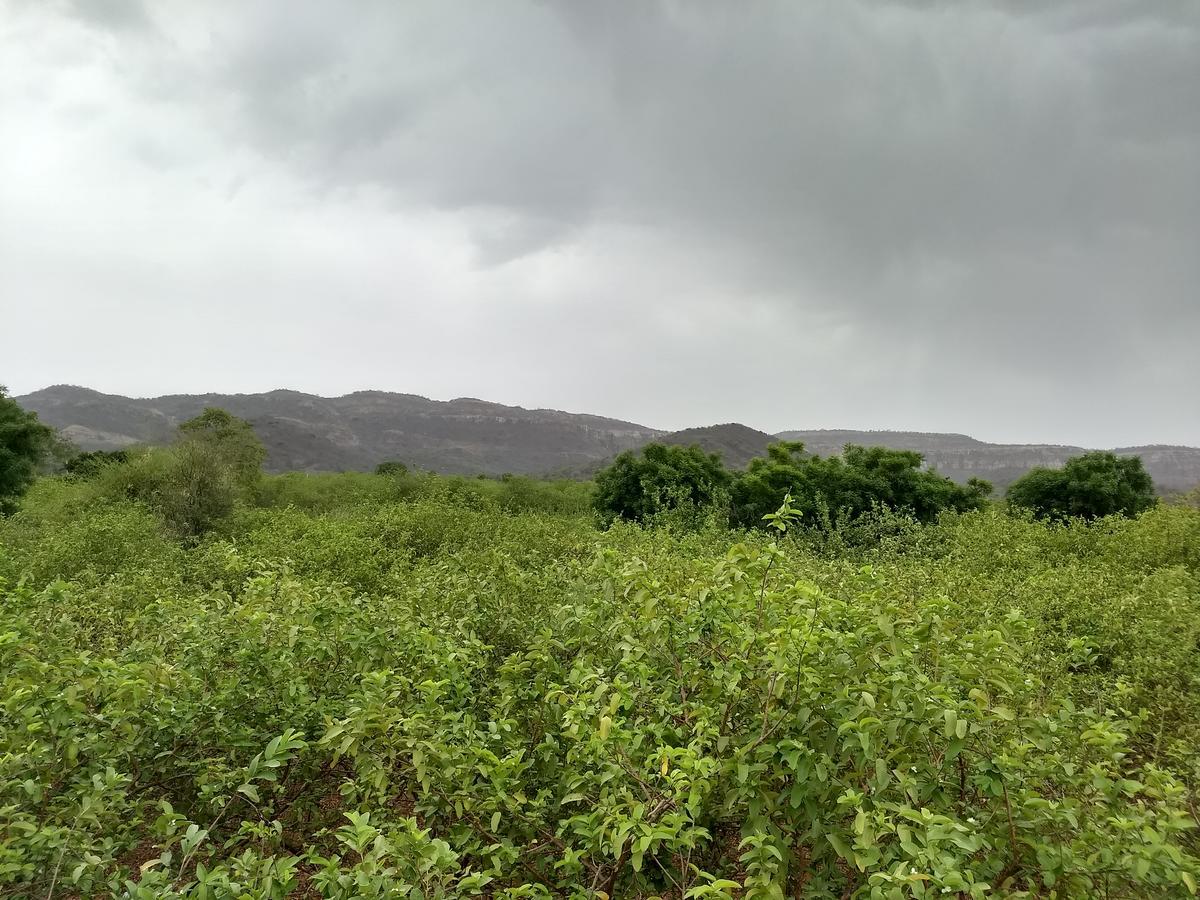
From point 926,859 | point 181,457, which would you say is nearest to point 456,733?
point 926,859

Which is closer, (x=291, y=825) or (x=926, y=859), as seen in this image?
(x=926, y=859)

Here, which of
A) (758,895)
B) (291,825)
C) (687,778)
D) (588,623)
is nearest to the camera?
(758,895)

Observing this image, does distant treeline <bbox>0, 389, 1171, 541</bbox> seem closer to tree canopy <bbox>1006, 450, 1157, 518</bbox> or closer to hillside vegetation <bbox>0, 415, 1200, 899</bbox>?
tree canopy <bbox>1006, 450, 1157, 518</bbox>

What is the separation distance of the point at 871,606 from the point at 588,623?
1995mm

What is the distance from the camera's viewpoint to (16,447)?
90.8 ft

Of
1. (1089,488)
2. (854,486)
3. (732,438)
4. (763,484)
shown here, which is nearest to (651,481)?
(763,484)

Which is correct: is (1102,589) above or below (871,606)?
below

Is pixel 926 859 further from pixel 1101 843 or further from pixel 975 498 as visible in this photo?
pixel 975 498

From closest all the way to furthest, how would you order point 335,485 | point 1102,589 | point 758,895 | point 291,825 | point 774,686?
point 758,895
point 774,686
point 291,825
point 1102,589
point 335,485

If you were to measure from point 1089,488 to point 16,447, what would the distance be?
147 feet

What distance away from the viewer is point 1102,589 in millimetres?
10281

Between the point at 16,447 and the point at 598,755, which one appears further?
the point at 16,447

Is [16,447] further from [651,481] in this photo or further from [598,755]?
[598,755]

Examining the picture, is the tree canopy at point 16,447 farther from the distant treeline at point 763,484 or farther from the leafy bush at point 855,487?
the leafy bush at point 855,487
